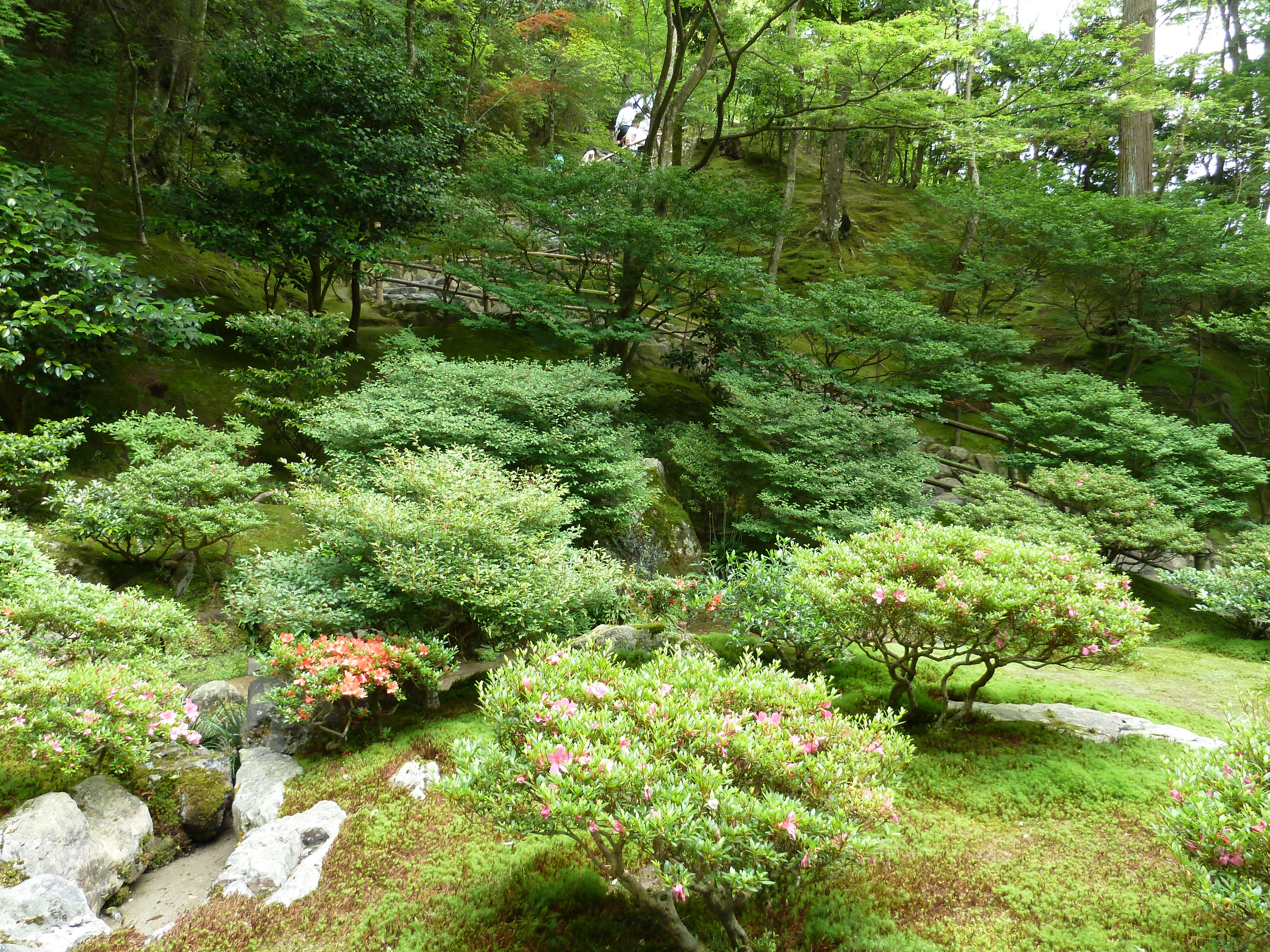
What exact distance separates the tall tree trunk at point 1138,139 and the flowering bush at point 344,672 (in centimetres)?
1904

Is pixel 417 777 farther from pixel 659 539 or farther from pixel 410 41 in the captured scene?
pixel 410 41

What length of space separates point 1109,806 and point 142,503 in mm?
9070

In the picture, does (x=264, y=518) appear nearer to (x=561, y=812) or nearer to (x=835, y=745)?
(x=561, y=812)

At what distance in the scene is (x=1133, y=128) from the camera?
15.6 meters

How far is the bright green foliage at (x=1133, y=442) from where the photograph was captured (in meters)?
9.96

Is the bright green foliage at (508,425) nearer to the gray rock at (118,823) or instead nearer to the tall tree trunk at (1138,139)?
the gray rock at (118,823)

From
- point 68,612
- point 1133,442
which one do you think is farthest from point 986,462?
point 68,612

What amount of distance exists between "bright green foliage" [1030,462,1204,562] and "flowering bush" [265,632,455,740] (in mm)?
9440

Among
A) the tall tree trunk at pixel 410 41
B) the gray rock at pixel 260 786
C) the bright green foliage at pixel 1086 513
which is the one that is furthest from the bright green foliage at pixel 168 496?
the bright green foliage at pixel 1086 513

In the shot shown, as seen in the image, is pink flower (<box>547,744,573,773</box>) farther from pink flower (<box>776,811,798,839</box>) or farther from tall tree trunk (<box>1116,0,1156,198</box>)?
tall tree trunk (<box>1116,0,1156,198</box>)

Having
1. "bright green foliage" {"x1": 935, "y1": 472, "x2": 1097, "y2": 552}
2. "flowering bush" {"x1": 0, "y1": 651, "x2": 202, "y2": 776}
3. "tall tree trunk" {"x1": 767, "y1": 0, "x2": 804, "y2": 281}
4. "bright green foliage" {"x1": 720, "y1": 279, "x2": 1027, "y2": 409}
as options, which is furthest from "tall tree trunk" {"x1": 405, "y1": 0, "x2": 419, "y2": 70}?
"bright green foliage" {"x1": 935, "y1": 472, "x2": 1097, "y2": 552}

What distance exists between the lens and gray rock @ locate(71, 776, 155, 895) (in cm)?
388

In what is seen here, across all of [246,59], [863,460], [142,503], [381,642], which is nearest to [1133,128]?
[863,460]

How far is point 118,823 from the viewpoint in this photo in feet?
13.2
